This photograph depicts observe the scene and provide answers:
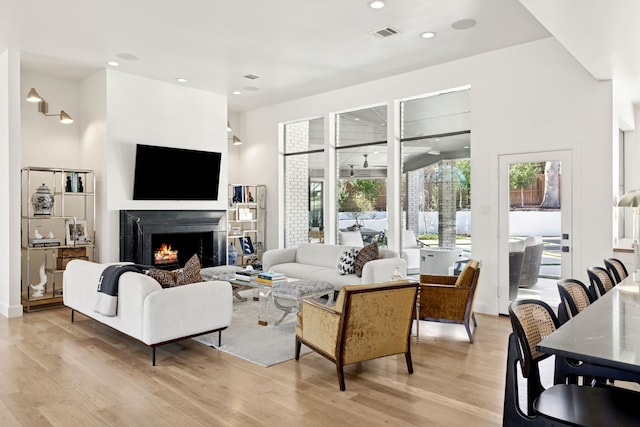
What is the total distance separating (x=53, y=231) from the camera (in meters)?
6.91

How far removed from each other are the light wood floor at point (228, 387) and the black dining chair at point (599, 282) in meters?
0.98

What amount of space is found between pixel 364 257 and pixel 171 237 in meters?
3.26

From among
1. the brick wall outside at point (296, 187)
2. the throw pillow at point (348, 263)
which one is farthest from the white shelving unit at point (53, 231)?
the throw pillow at point (348, 263)

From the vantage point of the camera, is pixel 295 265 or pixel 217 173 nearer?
pixel 295 265

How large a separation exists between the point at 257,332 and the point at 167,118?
3.98m

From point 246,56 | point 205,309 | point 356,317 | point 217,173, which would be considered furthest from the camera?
point 217,173

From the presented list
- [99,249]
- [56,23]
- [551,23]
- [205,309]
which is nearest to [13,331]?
[99,249]

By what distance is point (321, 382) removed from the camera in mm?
3564

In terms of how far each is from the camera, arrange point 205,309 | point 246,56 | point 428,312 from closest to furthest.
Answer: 1. point 205,309
2. point 428,312
3. point 246,56

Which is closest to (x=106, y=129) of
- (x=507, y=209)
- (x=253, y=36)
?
(x=253, y=36)

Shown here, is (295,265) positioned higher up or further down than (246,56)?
further down

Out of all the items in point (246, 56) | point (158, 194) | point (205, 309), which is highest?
point (246, 56)

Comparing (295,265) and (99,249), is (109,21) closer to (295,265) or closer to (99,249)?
(99,249)

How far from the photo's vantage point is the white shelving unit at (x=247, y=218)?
8.51 metres
